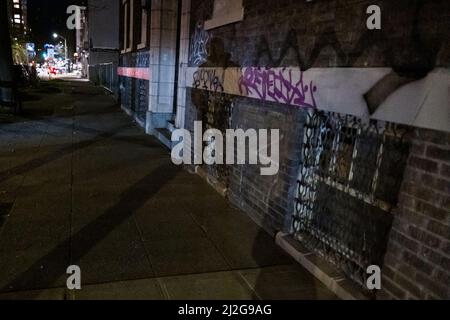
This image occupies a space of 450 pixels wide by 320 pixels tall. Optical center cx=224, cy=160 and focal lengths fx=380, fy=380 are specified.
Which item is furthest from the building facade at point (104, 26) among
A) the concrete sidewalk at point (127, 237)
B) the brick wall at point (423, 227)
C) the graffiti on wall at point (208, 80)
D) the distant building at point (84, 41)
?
the brick wall at point (423, 227)

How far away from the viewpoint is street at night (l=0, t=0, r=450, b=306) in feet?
9.34

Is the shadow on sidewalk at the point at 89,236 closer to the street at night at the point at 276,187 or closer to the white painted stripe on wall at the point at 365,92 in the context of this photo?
the street at night at the point at 276,187

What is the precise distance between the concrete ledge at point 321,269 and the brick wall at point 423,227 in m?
0.42

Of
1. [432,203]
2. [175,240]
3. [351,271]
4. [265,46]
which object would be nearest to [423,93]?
[432,203]

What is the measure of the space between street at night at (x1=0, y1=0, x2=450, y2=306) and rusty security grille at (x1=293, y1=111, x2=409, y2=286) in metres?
0.02

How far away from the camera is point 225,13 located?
6273 millimetres

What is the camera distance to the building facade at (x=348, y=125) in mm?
2721

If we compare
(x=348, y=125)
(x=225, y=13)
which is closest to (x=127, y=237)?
(x=348, y=125)

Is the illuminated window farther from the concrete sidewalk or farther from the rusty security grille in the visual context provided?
the rusty security grille

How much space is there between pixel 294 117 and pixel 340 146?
74 centimetres

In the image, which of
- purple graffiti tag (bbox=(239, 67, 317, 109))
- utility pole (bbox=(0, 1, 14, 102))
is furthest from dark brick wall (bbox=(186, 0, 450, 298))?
utility pole (bbox=(0, 1, 14, 102))

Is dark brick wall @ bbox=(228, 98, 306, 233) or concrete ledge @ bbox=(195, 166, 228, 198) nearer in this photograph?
dark brick wall @ bbox=(228, 98, 306, 233)

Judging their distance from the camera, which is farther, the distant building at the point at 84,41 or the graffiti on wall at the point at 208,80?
the distant building at the point at 84,41

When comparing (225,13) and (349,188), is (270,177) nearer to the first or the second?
(349,188)
